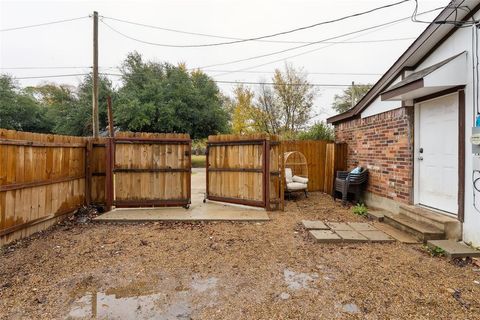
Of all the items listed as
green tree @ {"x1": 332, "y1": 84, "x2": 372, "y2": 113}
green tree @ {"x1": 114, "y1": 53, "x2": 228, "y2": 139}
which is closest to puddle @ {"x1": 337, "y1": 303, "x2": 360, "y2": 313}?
green tree @ {"x1": 114, "y1": 53, "x2": 228, "y2": 139}

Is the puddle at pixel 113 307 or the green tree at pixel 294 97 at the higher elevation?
the green tree at pixel 294 97

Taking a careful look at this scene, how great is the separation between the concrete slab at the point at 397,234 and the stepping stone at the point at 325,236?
92cm

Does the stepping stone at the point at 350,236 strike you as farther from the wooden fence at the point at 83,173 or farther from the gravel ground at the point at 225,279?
the wooden fence at the point at 83,173

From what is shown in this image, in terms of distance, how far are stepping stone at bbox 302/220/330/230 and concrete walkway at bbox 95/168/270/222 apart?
0.77 m

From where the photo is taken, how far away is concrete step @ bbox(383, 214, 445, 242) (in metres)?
4.01

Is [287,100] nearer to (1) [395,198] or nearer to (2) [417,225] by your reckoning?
(1) [395,198]

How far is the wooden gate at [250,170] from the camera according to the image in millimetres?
6105

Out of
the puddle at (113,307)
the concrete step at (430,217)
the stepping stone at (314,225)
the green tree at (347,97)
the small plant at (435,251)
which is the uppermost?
the green tree at (347,97)

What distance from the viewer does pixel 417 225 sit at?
4402 mm

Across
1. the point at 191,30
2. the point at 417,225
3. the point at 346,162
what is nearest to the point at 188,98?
the point at 191,30

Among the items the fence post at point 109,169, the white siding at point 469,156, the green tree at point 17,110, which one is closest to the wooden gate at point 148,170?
the fence post at point 109,169

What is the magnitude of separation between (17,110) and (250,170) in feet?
73.1

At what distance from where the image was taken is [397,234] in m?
4.47

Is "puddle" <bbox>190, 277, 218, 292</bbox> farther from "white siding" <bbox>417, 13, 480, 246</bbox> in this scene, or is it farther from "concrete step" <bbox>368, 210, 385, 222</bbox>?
"concrete step" <bbox>368, 210, 385, 222</bbox>
